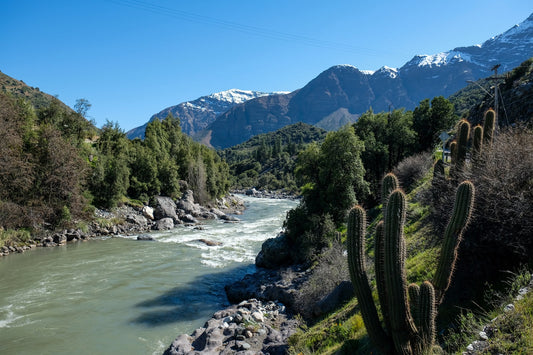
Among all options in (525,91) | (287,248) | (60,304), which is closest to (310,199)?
(287,248)

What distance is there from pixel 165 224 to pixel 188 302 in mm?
22665

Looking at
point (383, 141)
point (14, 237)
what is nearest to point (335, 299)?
point (383, 141)

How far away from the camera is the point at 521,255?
6488 mm

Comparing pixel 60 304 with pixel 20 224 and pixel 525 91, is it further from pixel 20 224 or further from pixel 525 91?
pixel 525 91

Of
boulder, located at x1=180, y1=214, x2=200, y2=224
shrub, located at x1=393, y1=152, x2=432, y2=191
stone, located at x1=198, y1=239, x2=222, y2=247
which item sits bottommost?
stone, located at x1=198, y1=239, x2=222, y2=247

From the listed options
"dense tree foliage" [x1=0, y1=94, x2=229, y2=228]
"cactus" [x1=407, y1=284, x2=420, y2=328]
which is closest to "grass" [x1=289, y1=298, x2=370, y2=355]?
"cactus" [x1=407, y1=284, x2=420, y2=328]

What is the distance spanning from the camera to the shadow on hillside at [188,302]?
13.5 meters

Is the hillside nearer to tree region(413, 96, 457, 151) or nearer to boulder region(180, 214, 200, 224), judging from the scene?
boulder region(180, 214, 200, 224)

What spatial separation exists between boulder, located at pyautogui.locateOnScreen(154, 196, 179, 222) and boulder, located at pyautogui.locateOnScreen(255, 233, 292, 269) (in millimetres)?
22936

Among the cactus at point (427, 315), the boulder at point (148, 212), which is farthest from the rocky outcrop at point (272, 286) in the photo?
the boulder at point (148, 212)

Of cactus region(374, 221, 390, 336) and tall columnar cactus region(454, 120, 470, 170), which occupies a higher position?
tall columnar cactus region(454, 120, 470, 170)

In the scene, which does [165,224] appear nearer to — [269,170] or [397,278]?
[397,278]

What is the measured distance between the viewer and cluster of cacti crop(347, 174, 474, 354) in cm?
568

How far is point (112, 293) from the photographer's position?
53.0 ft
